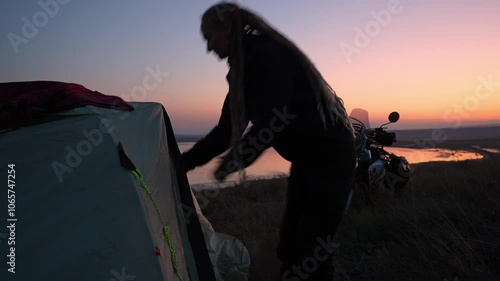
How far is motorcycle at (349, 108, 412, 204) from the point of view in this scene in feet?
17.9

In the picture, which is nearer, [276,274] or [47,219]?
[47,219]

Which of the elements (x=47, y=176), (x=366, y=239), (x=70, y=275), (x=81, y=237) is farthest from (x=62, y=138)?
(x=366, y=239)

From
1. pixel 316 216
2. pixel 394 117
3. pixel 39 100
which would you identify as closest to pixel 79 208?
pixel 39 100

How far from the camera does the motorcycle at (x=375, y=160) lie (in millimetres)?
5445

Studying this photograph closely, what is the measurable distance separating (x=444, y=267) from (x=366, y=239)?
1266 millimetres

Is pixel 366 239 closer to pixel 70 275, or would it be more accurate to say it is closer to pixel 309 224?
pixel 309 224

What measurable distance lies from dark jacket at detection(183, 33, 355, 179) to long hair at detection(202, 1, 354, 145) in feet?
0.10

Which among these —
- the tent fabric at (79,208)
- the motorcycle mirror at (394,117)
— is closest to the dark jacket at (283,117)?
the tent fabric at (79,208)

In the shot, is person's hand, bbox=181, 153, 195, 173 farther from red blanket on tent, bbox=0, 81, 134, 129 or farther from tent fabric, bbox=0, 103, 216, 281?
red blanket on tent, bbox=0, 81, 134, 129

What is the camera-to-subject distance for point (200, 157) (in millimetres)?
2514

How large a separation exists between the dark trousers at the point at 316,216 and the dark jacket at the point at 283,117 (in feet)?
0.20

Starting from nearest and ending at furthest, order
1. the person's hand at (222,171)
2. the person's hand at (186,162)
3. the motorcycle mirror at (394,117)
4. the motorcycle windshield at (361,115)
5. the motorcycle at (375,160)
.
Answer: the person's hand at (222,171)
the person's hand at (186,162)
the motorcycle at (375,160)
the motorcycle mirror at (394,117)
the motorcycle windshield at (361,115)

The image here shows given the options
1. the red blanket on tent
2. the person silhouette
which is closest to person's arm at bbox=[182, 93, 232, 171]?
the person silhouette

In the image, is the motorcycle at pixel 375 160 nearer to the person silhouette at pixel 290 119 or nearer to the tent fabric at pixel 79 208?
the person silhouette at pixel 290 119
